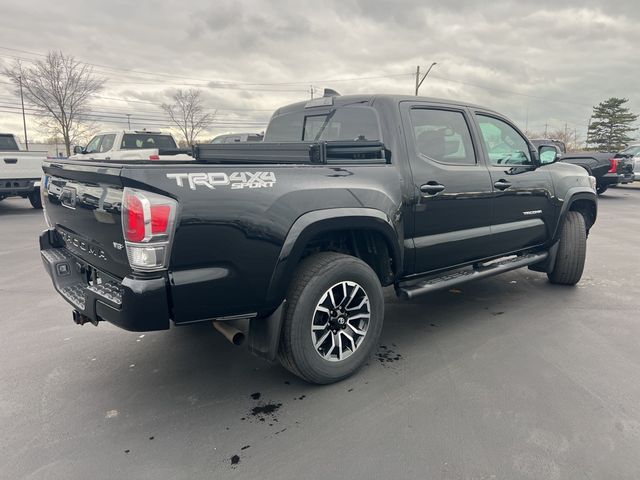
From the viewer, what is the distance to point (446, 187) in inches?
139

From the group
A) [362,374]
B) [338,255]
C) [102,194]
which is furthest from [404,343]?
[102,194]

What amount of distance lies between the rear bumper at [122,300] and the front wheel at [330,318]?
78cm

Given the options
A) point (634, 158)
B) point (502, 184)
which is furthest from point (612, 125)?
point (502, 184)

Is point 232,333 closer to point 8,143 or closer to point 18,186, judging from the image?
point 18,186

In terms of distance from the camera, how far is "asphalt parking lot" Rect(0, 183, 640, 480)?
2.22 m

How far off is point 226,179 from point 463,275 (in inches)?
93.6

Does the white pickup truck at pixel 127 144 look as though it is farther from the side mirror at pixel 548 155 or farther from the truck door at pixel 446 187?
the side mirror at pixel 548 155

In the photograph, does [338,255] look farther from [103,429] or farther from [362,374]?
[103,429]

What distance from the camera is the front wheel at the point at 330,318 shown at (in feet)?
8.96

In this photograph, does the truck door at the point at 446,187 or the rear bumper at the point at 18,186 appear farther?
the rear bumper at the point at 18,186

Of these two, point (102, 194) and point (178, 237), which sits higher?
point (102, 194)

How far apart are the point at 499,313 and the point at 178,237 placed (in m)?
3.25

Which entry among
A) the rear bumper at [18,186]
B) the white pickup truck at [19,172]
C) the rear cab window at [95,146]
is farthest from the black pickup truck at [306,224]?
the rear cab window at [95,146]

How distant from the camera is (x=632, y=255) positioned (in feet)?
21.7
